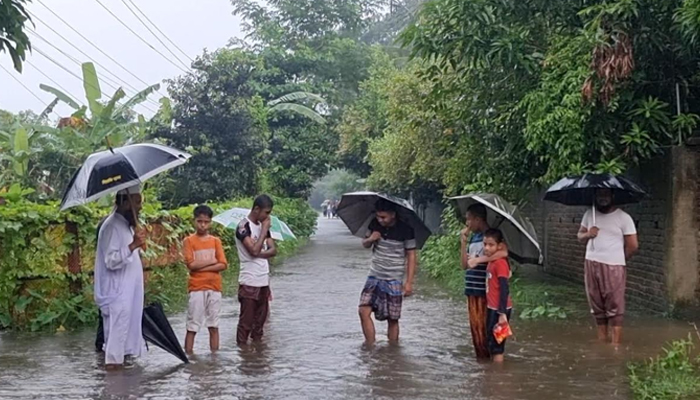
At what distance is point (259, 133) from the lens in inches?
986

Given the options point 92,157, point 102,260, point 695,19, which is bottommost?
point 102,260

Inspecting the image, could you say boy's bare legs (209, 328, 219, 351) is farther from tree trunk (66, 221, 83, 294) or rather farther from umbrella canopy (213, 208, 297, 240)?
tree trunk (66, 221, 83, 294)

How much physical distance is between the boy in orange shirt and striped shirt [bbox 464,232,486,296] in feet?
8.00

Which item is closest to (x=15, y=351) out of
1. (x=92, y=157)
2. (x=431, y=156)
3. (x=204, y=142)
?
(x=92, y=157)

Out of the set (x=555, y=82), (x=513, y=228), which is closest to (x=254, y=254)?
(x=513, y=228)

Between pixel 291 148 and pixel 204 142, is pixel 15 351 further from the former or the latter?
pixel 291 148

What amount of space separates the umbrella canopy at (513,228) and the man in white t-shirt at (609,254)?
3.36 feet

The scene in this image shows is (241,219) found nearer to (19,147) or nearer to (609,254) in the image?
(609,254)

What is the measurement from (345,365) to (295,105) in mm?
23595

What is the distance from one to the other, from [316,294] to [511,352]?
6.08 m

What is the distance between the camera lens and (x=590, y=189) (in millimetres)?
8648

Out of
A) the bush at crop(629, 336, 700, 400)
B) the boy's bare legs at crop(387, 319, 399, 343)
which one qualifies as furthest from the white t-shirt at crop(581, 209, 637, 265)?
the boy's bare legs at crop(387, 319, 399, 343)

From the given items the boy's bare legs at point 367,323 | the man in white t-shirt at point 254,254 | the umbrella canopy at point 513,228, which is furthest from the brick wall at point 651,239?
the man in white t-shirt at point 254,254

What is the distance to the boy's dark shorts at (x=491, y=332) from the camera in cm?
762
